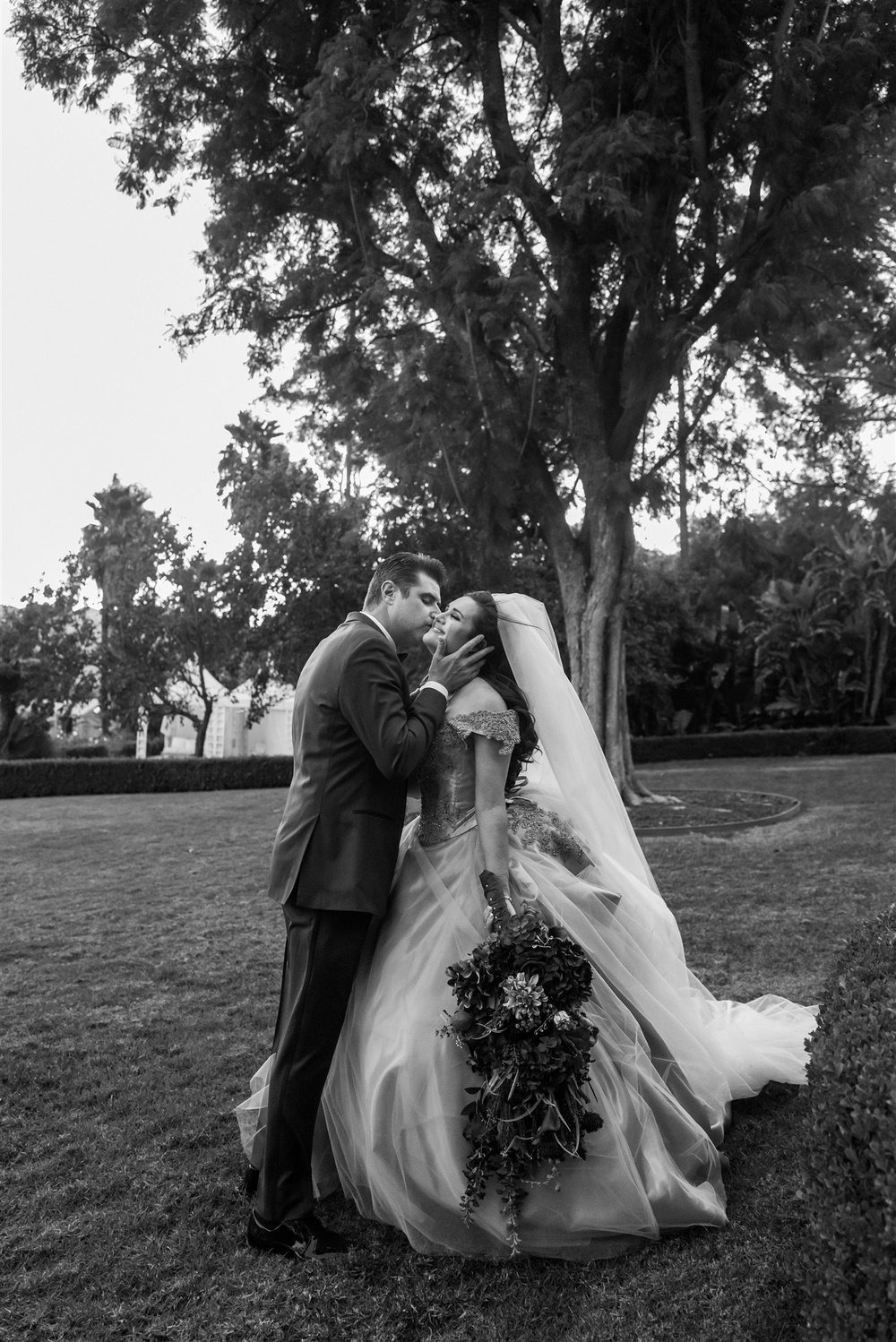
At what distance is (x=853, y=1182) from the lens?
210 cm

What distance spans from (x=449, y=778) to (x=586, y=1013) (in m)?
0.95

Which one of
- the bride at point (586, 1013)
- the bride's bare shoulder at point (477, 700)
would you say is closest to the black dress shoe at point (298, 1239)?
the bride at point (586, 1013)

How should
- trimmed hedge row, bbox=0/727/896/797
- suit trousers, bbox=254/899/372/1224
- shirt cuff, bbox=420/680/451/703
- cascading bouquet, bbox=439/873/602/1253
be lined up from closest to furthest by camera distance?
cascading bouquet, bbox=439/873/602/1253 < suit trousers, bbox=254/899/372/1224 < shirt cuff, bbox=420/680/451/703 < trimmed hedge row, bbox=0/727/896/797

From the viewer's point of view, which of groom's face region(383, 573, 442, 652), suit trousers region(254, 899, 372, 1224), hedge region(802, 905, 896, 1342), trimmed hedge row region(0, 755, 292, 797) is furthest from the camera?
trimmed hedge row region(0, 755, 292, 797)

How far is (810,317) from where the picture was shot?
1223cm

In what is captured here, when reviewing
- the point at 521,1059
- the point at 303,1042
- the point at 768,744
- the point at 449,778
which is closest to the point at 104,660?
the point at 768,744

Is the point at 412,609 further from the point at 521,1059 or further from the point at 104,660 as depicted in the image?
the point at 104,660

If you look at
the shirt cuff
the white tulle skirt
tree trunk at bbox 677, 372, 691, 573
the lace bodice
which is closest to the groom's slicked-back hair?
the shirt cuff

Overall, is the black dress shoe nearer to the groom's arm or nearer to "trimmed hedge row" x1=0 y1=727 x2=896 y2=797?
the groom's arm

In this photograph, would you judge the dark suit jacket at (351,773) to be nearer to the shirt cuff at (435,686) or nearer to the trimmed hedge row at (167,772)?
the shirt cuff at (435,686)

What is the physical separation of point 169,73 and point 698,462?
874 cm

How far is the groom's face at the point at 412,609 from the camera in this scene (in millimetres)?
3564

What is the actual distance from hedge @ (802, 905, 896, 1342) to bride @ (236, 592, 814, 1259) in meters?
0.73

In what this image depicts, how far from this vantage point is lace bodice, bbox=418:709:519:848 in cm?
343
